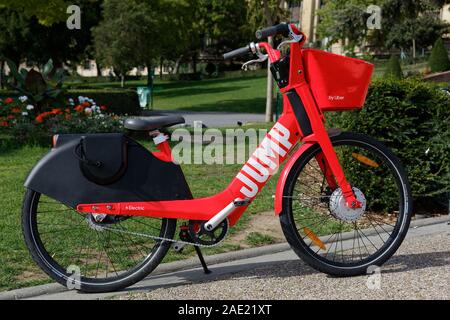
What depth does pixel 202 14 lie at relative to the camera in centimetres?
5694

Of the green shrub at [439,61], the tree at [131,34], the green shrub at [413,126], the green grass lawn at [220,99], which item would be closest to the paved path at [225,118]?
the green grass lawn at [220,99]

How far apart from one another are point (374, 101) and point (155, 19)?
3033 centimetres

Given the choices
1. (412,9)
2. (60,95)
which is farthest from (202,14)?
(60,95)

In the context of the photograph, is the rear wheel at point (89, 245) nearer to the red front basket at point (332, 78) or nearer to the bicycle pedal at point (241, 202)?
the bicycle pedal at point (241, 202)

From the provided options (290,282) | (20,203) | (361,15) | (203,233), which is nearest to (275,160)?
(203,233)

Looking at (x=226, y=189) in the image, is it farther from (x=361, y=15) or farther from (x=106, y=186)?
(x=361, y=15)

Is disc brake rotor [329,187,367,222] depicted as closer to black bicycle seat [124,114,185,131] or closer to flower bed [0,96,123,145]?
black bicycle seat [124,114,185,131]

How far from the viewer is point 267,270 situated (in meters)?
4.51

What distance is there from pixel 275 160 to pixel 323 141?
0.34 meters

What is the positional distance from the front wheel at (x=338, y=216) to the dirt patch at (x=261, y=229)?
0.99ft

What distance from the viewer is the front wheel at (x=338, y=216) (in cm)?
417
